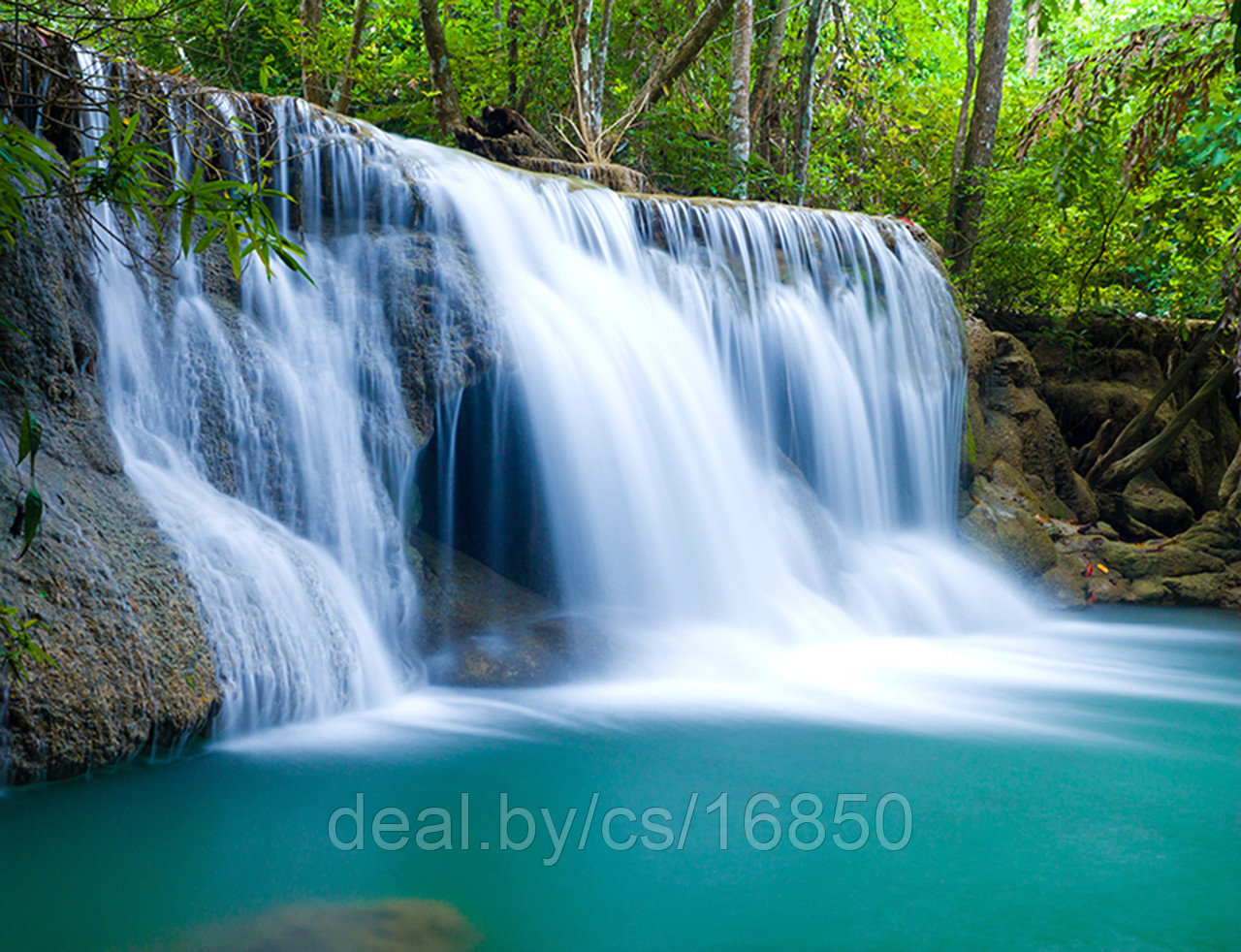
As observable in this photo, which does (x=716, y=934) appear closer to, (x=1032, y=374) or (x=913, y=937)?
(x=913, y=937)

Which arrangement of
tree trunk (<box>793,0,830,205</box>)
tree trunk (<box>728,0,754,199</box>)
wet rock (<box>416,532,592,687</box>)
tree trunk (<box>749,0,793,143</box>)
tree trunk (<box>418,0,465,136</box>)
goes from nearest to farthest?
wet rock (<box>416,532,592,687</box>), tree trunk (<box>418,0,465,136</box>), tree trunk (<box>728,0,754,199</box>), tree trunk (<box>793,0,830,205</box>), tree trunk (<box>749,0,793,143</box>)

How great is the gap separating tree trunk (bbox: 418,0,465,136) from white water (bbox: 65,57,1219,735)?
11.0ft

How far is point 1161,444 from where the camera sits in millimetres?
10328

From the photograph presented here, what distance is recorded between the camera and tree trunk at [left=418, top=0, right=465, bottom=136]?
9.96 metres

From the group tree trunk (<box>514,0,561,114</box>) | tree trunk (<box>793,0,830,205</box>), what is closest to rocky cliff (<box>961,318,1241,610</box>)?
tree trunk (<box>793,0,830,205</box>)

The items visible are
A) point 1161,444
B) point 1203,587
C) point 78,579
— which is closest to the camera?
point 78,579

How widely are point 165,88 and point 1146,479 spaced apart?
33.9ft

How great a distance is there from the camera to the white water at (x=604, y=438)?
455 centimetres

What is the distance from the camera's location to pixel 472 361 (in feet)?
18.4

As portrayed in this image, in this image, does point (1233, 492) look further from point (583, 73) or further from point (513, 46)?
point (513, 46)

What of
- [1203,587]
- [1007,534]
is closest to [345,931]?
[1007,534]

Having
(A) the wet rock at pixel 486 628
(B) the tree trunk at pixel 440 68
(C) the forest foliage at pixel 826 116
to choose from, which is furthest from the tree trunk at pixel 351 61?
(A) the wet rock at pixel 486 628

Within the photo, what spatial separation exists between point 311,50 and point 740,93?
4655 millimetres

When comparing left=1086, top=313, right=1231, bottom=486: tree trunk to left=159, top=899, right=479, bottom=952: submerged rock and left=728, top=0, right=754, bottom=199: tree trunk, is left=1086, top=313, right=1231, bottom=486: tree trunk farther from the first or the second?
left=159, top=899, right=479, bottom=952: submerged rock
